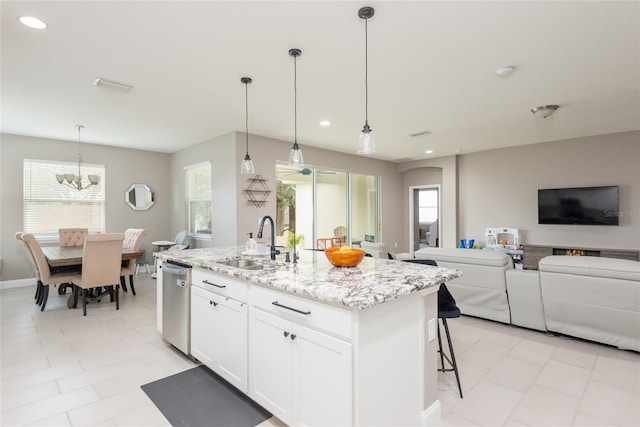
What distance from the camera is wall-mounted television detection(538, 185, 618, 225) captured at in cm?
539

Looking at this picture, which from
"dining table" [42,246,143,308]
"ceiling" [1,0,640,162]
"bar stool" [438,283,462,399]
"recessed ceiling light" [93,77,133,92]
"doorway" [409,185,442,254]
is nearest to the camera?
"ceiling" [1,0,640,162]

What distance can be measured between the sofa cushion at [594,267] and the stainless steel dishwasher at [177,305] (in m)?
3.38

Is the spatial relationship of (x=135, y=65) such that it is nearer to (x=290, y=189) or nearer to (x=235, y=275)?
(x=235, y=275)

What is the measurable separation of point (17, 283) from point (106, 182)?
2.29 metres

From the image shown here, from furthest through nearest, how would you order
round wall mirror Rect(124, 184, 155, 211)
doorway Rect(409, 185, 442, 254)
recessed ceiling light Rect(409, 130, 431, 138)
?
1. doorway Rect(409, 185, 442, 254)
2. round wall mirror Rect(124, 184, 155, 211)
3. recessed ceiling light Rect(409, 130, 431, 138)

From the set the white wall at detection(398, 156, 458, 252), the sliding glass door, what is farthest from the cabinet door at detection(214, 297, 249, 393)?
the white wall at detection(398, 156, 458, 252)

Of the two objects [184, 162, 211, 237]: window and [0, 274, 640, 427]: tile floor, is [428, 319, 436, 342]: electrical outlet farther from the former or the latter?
[184, 162, 211, 237]: window

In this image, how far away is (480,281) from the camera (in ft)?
11.8

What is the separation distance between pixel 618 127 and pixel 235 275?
6365 mm

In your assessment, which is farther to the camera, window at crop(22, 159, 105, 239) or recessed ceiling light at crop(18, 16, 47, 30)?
window at crop(22, 159, 105, 239)

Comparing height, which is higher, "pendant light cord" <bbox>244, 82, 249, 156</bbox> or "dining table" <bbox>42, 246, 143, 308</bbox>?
"pendant light cord" <bbox>244, 82, 249, 156</bbox>

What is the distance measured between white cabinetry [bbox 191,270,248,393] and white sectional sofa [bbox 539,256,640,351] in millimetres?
2909

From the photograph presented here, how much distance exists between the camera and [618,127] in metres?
5.07

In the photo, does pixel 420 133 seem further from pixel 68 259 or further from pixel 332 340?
pixel 68 259
